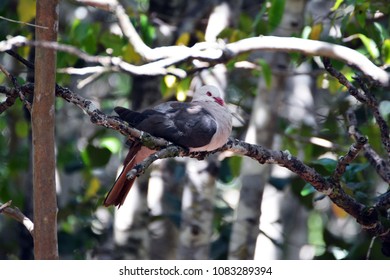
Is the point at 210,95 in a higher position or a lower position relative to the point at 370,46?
lower

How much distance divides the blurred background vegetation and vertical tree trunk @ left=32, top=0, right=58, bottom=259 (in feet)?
4.83

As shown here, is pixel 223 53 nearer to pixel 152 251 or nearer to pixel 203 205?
pixel 203 205

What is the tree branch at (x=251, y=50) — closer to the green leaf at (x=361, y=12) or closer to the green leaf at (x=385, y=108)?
the green leaf at (x=361, y=12)

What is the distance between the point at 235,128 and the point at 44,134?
4.07 metres

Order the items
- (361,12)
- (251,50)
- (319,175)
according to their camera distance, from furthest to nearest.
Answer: (361,12), (319,175), (251,50)

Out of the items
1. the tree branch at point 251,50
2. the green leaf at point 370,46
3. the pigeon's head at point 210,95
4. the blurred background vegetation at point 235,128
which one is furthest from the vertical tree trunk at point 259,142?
the tree branch at point 251,50

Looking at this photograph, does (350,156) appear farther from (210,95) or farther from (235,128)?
(235,128)

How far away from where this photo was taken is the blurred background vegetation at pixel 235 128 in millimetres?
4719

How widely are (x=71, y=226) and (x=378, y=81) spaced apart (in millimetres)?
5628

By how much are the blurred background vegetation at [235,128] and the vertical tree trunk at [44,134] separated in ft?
4.83

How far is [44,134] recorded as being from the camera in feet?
8.97

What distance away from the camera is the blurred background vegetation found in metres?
4.72

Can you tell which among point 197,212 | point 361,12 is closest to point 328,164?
point 361,12

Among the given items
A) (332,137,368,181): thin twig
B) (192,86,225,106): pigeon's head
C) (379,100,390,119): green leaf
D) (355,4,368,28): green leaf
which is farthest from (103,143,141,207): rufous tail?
(379,100,390,119): green leaf
